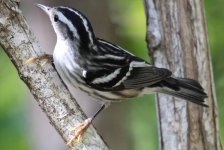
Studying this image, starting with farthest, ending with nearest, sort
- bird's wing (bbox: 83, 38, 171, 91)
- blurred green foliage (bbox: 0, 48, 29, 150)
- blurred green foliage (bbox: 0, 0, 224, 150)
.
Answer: blurred green foliage (bbox: 0, 48, 29, 150), blurred green foliage (bbox: 0, 0, 224, 150), bird's wing (bbox: 83, 38, 171, 91)

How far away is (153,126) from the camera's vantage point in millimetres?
6461

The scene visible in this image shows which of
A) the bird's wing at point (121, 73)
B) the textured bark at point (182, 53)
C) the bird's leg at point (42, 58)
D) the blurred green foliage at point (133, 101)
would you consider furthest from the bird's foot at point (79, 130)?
the blurred green foliage at point (133, 101)

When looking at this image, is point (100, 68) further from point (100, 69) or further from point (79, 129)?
point (79, 129)

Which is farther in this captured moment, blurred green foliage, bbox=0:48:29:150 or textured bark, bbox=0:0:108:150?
blurred green foliage, bbox=0:48:29:150

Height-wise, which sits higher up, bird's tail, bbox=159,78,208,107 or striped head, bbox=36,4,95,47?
striped head, bbox=36,4,95,47

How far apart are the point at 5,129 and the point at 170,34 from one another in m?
2.65

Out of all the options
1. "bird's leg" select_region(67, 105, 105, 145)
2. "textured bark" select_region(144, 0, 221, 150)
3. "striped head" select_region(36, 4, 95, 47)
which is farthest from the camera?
"textured bark" select_region(144, 0, 221, 150)

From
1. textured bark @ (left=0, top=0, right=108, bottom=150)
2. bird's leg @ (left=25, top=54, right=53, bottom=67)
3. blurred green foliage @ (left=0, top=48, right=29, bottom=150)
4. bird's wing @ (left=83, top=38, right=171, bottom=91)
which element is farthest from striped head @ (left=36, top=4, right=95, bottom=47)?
blurred green foliage @ (left=0, top=48, right=29, bottom=150)

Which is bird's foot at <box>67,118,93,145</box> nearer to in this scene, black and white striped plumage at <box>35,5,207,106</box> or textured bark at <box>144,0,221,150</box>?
black and white striped plumage at <box>35,5,207,106</box>

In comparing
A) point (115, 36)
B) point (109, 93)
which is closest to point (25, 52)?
point (109, 93)

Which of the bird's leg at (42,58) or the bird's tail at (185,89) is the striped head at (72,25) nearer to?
the bird's leg at (42,58)

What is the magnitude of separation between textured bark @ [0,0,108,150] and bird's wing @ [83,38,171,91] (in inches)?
22.9

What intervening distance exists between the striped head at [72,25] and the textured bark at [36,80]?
492 mm

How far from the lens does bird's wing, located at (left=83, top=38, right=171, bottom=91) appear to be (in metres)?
4.42
